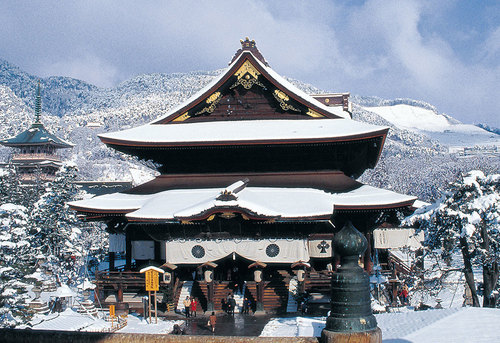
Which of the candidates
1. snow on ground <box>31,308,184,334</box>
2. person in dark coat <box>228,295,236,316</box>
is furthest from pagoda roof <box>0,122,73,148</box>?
person in dark coat <box>228,295,236,316</box>

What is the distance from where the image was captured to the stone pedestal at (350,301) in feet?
15.0

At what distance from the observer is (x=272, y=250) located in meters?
21.6

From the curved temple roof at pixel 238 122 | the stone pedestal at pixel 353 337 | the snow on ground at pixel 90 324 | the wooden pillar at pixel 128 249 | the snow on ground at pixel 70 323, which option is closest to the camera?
the stone pedestal at pixel 353 337

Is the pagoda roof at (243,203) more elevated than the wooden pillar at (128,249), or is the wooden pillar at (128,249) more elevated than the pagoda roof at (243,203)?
the pagoda roof at (243,203)

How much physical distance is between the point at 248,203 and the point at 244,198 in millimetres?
1548

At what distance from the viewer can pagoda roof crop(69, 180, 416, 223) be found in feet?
66.5

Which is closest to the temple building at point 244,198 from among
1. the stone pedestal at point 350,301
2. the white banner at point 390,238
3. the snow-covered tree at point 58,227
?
the white banner at point 390,238

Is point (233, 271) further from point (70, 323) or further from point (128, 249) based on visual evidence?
point (70, 323)

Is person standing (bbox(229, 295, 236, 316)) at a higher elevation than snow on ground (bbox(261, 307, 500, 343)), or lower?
lower

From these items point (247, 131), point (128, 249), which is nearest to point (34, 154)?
point (128, 249)

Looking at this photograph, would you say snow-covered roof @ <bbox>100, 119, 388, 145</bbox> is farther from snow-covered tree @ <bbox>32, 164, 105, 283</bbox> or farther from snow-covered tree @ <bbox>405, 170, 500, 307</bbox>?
snow-covered tree @ <bbox>32, 164, 105, 283</bbox>

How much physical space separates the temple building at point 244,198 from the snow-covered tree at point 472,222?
2600 mm

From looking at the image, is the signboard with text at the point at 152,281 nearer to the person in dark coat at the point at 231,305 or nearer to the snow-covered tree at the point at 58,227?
the person in dark coat at the point at 231,305

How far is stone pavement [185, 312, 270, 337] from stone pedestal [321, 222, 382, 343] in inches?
509
